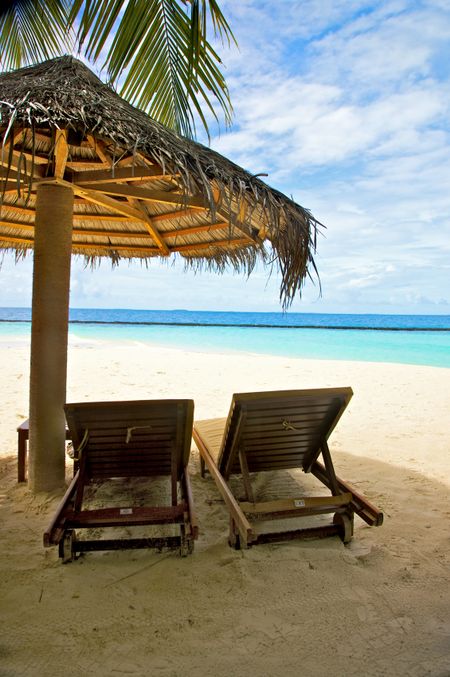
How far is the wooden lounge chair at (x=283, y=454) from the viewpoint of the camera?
213 centimetres

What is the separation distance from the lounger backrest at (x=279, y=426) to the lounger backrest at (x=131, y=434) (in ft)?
0.85

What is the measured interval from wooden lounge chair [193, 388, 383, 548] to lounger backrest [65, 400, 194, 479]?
0.28 m

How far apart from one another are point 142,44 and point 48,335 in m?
1.85

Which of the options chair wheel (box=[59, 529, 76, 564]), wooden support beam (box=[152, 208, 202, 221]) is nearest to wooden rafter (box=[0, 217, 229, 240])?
wooden support beam (box=[152, 208, 202, 221])

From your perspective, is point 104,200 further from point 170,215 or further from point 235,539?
point 235,539

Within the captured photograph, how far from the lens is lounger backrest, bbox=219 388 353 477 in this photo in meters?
2.18

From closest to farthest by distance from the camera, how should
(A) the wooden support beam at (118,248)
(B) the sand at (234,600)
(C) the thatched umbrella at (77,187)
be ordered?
(B) the sand at (234,600), (C) the thatched umbrella at (77,187), (A) the wooden support beam at (118,248)

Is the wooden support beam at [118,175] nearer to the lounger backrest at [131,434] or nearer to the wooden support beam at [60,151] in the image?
the wooden support beam at [60,151]

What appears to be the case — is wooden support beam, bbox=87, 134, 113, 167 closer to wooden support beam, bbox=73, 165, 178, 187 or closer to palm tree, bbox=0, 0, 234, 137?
wooden support beam, bbox=73, 165, 178, 187

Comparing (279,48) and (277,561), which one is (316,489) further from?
(279,48)

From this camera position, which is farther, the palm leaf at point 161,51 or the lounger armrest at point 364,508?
the lounger armrest at point 364,508

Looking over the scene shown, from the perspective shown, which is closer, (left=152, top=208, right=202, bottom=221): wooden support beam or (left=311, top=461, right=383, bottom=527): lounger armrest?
(left=311, top=461, right=383, bottom=527): lounger armrest

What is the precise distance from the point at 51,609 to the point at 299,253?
97.5 inches

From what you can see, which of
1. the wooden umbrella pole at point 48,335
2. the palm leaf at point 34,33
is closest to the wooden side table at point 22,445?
the wooden umbrella pole at point 48,335
